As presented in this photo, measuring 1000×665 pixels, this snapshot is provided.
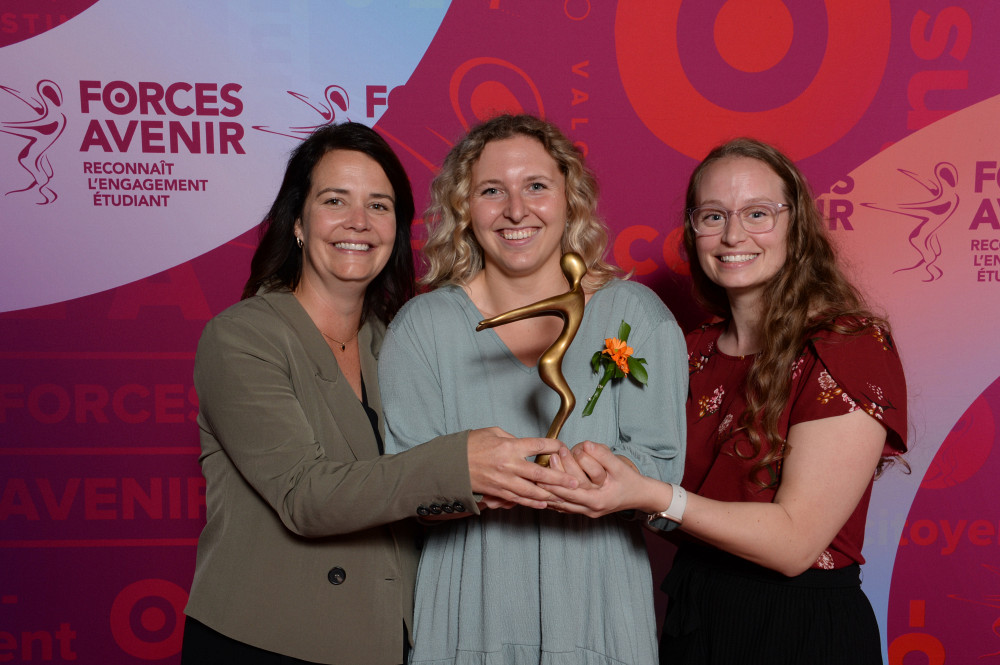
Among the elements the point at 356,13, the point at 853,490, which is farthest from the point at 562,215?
the point at 356,13

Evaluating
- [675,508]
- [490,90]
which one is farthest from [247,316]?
[490,90]

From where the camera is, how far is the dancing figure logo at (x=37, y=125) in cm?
258

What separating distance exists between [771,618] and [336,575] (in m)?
0.91

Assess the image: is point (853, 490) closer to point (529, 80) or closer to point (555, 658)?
point (555, 658)

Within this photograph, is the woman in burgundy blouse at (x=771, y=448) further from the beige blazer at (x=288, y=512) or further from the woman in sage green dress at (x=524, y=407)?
the beige blazer at (x=288, y=512)

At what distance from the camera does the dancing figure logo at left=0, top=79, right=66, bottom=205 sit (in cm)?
258

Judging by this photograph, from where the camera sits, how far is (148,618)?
2.78 meters

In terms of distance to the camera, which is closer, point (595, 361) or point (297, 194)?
point (595, 361)

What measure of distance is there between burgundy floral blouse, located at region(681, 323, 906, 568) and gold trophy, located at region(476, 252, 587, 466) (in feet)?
1.41

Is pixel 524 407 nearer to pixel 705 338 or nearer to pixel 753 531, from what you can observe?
pixel 753 531

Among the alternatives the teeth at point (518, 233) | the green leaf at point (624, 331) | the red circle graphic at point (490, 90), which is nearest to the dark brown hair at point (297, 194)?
the teeth at point (518, 233)

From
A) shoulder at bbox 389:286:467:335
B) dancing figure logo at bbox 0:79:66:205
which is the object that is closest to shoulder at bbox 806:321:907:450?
shoulder at bbox 389:286:467:335

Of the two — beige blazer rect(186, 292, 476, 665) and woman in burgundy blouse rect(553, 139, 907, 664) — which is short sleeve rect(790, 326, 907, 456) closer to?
woman in burgundy blouse rect(553, 139, 907, 664)

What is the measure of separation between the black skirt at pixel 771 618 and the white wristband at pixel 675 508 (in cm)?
31
